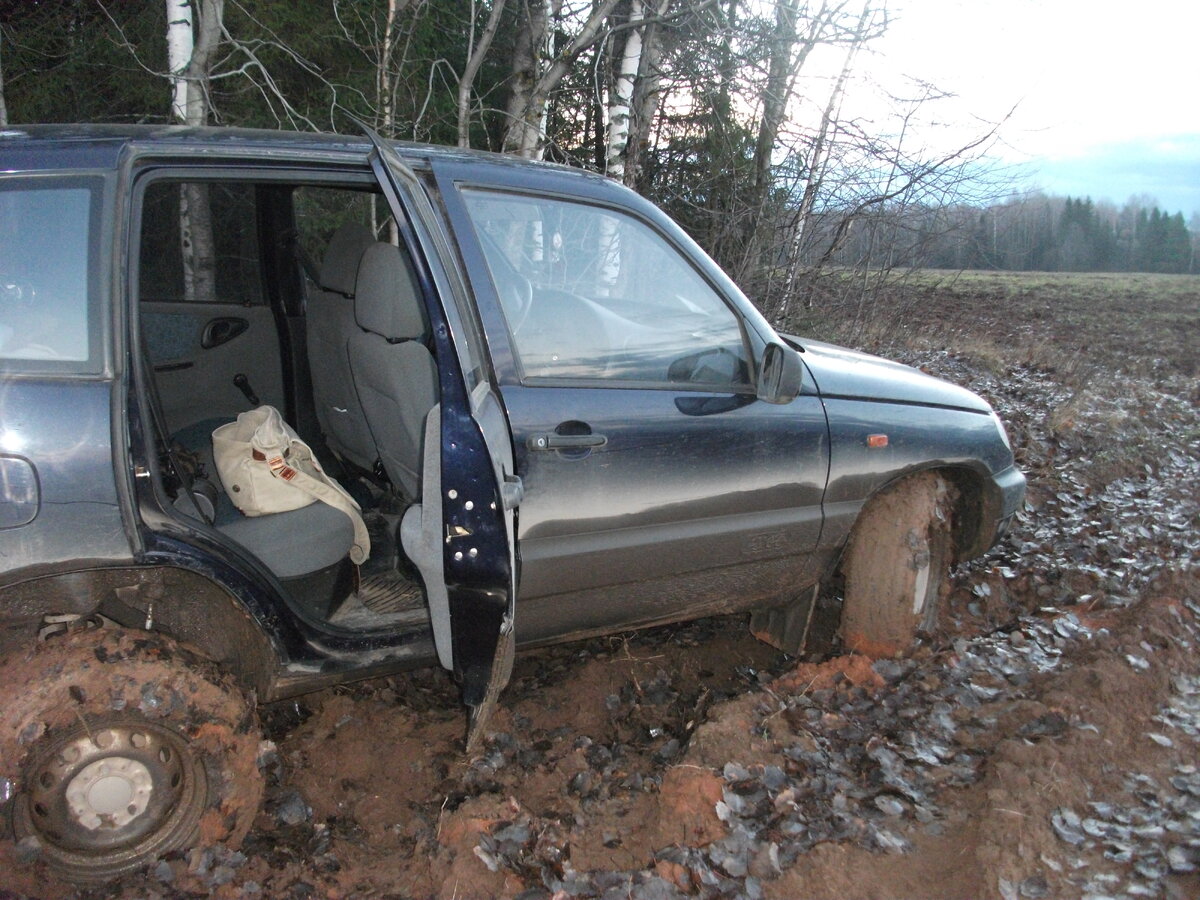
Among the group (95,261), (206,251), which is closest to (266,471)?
(95,261)

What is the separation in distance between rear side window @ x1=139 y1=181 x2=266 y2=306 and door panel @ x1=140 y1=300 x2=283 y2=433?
0.22ft

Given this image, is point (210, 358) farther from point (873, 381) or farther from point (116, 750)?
point (873, 381)

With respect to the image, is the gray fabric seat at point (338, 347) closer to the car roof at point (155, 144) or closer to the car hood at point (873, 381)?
the car roof at point (155, 144)

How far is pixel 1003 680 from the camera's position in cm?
351

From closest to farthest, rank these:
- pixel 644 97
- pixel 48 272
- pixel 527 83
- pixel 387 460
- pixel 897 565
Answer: pixel 48 272
pixel 387 460
pixel 897 565
pixel 527 83
pixel 644 97

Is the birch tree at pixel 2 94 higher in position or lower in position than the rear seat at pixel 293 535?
higher

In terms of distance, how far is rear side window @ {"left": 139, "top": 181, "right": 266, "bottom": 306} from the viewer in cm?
371

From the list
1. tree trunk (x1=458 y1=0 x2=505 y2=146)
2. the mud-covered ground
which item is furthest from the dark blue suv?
tree trunk (x1=458 y1=0 x2=505 y2=146)

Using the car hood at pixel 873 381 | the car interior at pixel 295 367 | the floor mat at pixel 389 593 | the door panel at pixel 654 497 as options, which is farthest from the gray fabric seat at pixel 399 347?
the car hood at pixel 873 381

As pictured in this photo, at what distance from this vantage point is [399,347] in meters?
2.91

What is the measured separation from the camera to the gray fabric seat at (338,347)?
3445 mm

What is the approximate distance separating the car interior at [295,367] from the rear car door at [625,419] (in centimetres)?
40

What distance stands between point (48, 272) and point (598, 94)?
742cm

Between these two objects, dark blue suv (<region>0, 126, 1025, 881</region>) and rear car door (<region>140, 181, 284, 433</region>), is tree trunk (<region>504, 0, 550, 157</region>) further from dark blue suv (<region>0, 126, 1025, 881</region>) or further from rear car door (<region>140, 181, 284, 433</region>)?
dark blue suv (<region>0, 126, 1025, 881</region>)
